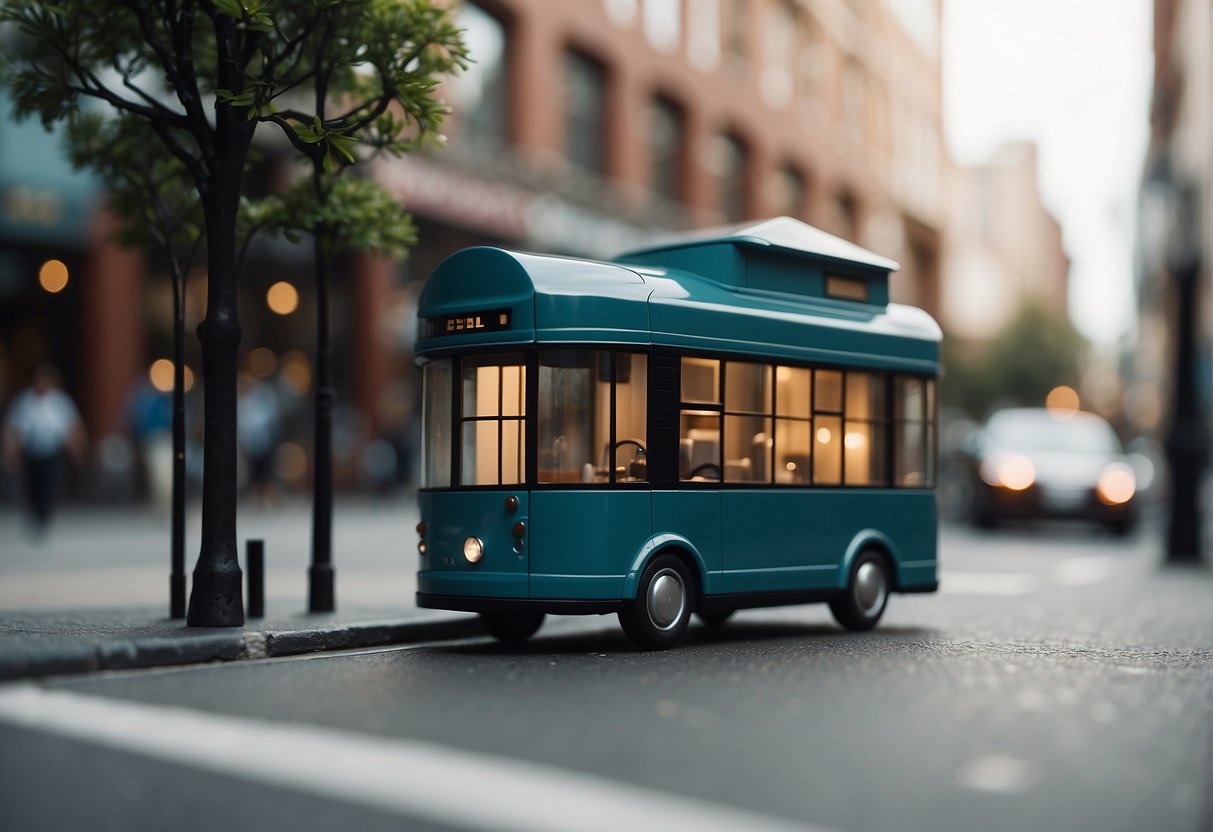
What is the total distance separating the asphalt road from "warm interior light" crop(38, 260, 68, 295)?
1511cm

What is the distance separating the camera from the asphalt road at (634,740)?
4.81m

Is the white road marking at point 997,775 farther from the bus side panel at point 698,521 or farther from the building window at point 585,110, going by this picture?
the building window at point 585,110

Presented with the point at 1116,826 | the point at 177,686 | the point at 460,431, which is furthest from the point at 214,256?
the point at 1116,826

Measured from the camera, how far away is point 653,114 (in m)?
35.7

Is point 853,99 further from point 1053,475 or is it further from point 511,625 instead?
point 511,625

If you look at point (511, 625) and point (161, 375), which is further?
point (161, 375)

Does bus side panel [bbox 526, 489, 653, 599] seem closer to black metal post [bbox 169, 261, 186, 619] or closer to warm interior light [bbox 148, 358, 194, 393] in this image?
black metal post [bbox 169, 261, 186, 619]

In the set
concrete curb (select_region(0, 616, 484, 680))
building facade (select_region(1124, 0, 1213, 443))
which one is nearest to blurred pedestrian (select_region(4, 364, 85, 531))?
concrete curb (select_region(0, 616, 484, 680))

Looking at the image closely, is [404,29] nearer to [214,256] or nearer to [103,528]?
[214,256]

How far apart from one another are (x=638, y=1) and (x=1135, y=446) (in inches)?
765

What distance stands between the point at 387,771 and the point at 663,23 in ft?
105

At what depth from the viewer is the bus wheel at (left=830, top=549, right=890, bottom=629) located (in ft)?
34.1

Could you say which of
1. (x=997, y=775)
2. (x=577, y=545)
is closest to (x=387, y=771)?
(x=997, y=775)

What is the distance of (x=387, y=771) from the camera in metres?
5.31
